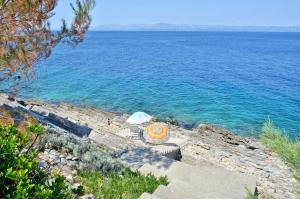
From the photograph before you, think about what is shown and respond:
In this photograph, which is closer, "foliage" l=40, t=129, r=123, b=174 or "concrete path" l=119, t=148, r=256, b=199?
"concrete path" l=119, t=148, r=256, b=199

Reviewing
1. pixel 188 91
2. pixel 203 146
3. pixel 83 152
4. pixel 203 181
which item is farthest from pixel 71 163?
pixel 188 91

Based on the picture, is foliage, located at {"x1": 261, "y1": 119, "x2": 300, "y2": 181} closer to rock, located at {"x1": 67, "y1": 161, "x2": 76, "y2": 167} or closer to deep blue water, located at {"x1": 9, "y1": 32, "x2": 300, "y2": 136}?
rock, located at {"x1": 67, "y1": 161, "x2": 76, "y2": 167}

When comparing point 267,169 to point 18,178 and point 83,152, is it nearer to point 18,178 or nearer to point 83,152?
point 83,152

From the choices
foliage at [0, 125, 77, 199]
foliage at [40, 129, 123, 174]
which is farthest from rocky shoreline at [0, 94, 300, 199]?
foliage at [0, 125, 77, 199]

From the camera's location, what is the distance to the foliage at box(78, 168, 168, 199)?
7.95 m

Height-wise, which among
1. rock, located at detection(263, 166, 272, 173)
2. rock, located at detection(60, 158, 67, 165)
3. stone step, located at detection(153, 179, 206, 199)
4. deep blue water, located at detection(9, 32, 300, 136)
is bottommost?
deep blue water, located at detection(9, 32, 300, 136)

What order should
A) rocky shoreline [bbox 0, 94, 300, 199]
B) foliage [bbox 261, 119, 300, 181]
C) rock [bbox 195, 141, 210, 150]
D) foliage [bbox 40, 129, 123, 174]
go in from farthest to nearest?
rock [bbox 195, 141, 210, 150]
rocky shoreline [bbox 0, 94, 300, 199]
foliage [bbox 40, 129, 123, 174]
foliage [bbox 261, 119, 300, 181]

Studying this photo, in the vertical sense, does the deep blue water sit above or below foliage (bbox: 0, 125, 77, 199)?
below

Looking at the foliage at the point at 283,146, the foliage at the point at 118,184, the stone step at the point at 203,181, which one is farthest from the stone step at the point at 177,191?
the foliage at the point at 283,146

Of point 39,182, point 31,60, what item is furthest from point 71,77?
point 39,182

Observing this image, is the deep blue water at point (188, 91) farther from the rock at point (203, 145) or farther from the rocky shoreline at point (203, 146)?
the rock at point (203, 145)

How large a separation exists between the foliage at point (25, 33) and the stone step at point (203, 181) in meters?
5.12

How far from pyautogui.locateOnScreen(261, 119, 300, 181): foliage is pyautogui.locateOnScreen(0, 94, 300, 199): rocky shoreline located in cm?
575

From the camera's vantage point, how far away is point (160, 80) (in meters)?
43.6
